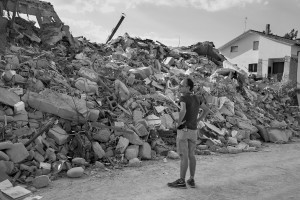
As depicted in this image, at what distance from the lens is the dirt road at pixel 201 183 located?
514 centimetres

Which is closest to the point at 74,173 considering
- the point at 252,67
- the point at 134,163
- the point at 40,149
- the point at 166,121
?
the point at 40,149

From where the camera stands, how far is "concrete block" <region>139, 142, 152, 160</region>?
293 inches

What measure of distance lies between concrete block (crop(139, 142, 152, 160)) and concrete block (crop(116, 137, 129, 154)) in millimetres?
360

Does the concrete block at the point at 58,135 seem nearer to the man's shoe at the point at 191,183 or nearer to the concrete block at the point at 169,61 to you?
the man's shoe at the point at 191,183

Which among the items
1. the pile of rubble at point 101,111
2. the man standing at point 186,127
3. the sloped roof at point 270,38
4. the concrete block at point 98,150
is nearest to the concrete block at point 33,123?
the pile of rubble at point 101,111

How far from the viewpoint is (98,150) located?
6.83m

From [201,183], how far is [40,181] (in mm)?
2621

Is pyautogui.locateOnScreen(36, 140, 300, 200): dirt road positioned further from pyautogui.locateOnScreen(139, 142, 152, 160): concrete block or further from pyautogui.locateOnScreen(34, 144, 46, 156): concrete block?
pyautogui.locateOnScreen(34, 144, 46, 156): concrete block

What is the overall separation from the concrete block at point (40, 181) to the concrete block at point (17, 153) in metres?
0.60

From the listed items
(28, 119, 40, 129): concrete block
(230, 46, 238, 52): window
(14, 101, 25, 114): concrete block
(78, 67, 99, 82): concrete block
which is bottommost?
(28, 119, 40, 129): concrete block

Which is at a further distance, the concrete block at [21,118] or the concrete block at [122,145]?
the concrete block at [122,145]

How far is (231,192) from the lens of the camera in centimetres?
542

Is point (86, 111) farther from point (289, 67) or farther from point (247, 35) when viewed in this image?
point (247, 35)

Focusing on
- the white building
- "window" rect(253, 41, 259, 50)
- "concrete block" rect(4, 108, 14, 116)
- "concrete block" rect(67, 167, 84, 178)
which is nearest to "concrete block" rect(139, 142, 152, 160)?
"concrete block" rect(67, 167, 84, 178)
